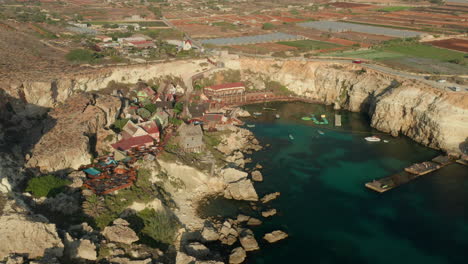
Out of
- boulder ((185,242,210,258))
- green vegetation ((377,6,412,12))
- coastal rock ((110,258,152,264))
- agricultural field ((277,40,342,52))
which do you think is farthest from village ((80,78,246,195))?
green vegetation ((377,6,412,12))

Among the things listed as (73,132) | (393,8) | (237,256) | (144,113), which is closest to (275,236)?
(237,256)

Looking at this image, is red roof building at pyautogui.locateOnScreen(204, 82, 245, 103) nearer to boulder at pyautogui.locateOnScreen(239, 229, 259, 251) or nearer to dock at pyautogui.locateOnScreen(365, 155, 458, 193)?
dock at pyautogui.locateOnScreen(365, 155, 458, 193)

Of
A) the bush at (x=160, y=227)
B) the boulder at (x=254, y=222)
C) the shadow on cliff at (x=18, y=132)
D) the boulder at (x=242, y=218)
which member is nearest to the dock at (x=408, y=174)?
the boulder at (x=254, y=222)

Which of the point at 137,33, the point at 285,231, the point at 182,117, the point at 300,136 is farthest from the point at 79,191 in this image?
the point at 137,33

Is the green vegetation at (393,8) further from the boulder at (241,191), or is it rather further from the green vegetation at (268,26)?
the boulder at (241,191)

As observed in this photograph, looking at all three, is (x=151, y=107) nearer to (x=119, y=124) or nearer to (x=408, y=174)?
(x=119, y=124)

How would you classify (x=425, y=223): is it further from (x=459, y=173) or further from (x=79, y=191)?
(x=79, y=191)
